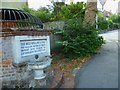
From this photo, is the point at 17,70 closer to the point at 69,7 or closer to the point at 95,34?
the point at 95,34

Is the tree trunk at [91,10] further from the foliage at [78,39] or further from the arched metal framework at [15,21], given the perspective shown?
the arched metal framework at [15,21]

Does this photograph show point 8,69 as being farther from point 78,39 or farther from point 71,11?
point 71,11

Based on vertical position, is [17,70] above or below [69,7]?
below

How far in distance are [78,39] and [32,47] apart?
3.67 meters

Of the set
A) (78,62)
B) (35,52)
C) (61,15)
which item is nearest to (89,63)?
(78,62)

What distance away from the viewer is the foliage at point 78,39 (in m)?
9.31

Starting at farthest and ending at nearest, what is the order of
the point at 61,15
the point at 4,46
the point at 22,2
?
the point at 22,2 → the point at 61,15 → the point at 4,46

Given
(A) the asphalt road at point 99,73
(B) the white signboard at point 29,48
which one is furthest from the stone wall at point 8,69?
(A) the asphalt road at point 99,73

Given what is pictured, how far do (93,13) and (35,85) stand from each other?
739 cm

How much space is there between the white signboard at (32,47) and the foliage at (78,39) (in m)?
2.60

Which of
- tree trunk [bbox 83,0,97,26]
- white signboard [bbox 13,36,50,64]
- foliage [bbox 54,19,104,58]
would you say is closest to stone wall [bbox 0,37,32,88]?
white signboard [bbox 13,36,50,64]

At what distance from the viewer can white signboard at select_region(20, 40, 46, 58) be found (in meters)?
5.88

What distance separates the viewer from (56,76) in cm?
640

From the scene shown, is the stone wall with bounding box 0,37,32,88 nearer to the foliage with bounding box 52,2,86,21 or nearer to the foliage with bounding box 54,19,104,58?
the foliage with bounding box 54,19,104,58
